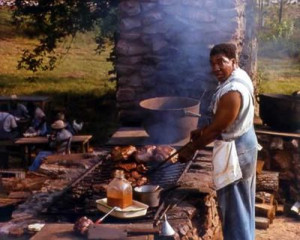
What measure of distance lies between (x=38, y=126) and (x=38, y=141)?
2.06 ft

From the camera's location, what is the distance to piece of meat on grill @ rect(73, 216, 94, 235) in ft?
14.6

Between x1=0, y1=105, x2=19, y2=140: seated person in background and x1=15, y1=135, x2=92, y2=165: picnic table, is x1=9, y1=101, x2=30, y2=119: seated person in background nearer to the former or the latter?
x1=0, y1=105, x2=19, y2=140: seated person in background

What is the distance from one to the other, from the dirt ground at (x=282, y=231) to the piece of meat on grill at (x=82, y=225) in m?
2.94

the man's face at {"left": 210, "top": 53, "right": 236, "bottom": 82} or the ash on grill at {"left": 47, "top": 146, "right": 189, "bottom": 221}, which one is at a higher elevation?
the man's face at {"left": 210, "top": 53, "right": 236, "bottom": 82}

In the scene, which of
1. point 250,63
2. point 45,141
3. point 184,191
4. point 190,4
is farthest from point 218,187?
point 250,63

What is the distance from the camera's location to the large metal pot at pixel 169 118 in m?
6.78

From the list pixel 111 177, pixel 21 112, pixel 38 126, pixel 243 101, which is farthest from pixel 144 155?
pixel 21 112

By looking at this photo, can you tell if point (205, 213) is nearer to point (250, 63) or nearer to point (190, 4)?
point (190, 4)

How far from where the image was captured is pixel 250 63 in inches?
415

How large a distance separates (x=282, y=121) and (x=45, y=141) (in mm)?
3621

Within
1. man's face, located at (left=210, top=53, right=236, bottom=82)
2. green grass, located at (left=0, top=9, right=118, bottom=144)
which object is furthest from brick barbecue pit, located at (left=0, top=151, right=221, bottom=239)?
green grass, located at (left=0, top=9, right=118, bottom=144)

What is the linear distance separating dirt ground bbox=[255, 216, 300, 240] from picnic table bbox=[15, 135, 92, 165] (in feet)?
10.4

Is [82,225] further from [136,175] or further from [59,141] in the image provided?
[59,141]

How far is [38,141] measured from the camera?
9453 millimetres
